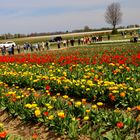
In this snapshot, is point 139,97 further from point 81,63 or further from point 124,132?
point 81,63

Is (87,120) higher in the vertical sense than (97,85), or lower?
lower

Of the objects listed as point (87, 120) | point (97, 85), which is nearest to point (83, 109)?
point (87, 120)

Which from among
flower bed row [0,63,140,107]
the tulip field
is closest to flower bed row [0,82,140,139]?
the tulip field

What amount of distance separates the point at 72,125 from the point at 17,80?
25.7 ft

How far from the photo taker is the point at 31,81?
1408 cm

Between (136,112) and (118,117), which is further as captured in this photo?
(136,112)

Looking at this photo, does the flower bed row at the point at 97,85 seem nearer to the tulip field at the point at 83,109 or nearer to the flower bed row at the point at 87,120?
the tulip field at the point at 83,109

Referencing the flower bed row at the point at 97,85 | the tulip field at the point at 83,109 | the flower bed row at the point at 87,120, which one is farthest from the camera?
the flower bed row at the point at 97,85

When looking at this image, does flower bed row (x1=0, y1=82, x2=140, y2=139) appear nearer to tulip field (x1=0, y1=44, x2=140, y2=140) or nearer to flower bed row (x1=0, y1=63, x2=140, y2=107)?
tulip field (x1=0, y1=44, x2=140, y2=140)

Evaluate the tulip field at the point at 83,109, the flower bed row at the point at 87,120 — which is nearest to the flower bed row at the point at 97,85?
the tulip field at the point at 83,109

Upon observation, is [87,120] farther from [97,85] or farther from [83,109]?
[97,85]

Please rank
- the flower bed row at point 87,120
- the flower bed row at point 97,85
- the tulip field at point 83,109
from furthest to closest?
the flower bed row at point 97,85 → the tulip field at point 83,109 → the flower bed row at point 87,120

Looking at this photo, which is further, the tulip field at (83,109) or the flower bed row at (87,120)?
the tulip field at (83,109)

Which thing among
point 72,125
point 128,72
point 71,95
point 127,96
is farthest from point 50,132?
point 128,72
